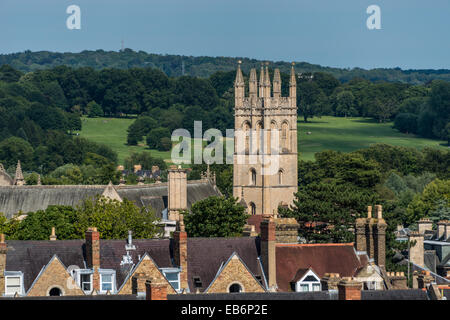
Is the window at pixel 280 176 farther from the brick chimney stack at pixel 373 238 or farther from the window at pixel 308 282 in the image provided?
the window at pixel 308 282

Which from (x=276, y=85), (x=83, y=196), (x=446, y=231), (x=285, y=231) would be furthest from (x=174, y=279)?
(x=276, y=85)

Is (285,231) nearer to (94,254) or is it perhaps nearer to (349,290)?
(94,254)

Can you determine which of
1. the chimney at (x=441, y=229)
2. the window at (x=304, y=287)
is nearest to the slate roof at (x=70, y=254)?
the window at (x=304, y=287)

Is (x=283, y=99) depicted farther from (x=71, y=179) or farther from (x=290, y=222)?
(x=290, y=222)

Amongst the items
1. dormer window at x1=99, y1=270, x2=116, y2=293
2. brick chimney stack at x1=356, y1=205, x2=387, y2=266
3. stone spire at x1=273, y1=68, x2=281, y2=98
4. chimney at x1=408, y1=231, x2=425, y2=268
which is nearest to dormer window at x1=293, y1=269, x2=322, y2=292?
brick chimney stack at x1=356, y1=205, x2=387, y2=266

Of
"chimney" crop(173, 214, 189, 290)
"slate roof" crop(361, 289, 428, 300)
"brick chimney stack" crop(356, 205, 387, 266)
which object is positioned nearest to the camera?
"slate roof" crop(361, 289, 428, 300)

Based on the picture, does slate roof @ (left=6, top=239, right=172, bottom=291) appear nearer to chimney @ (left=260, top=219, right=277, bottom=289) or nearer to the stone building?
chimney @ (left=260, top=219, right=277, bottom=289)

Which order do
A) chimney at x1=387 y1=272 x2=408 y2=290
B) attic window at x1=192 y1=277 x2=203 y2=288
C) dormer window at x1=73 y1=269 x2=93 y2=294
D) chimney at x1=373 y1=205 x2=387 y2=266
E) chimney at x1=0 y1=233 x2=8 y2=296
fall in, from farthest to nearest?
chimney at x1=373 y1=205 x2=387 y2=266 < chimney at x1=387 y1=272 x2=408 y2=290 < attic window at x1=192 y1=277 x2=203 y2=288 < dormer window at x1=73 y1=269 x2=93 y2=294 < chimney at x1=0 y1=233 x2=8 y2=296
